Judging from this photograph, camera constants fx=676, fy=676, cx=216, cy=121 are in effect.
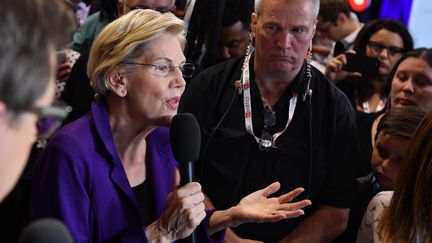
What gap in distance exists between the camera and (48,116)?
3.27ft

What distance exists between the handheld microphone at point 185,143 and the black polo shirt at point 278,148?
643 millimetres

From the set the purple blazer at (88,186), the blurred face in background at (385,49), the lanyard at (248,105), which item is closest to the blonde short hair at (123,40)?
the purple blazer at (88,186)

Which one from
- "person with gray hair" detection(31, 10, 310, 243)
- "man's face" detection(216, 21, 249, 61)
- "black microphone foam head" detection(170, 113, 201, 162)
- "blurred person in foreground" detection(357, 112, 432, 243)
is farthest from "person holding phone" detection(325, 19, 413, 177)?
"black microphone foam head" detection(170, 113, 201, 162)

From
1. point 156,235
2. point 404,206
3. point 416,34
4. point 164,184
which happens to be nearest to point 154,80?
point 164,184

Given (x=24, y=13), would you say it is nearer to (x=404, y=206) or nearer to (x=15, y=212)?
(x=404, y=206)

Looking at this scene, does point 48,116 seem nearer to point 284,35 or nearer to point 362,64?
point 284,35

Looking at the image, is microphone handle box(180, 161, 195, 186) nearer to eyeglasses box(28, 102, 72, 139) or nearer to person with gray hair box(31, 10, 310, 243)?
person with gray hair box(31, 10, 310, 243)

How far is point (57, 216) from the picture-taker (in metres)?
1.90

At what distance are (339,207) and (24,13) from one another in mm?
1886

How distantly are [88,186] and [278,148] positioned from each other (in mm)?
824

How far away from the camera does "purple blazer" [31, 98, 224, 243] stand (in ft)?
6.27

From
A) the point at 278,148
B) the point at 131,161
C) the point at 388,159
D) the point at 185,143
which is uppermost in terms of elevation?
the point at 185,143

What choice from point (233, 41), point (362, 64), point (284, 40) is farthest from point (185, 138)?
point (362, 64)

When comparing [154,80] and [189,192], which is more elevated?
[154,80]
